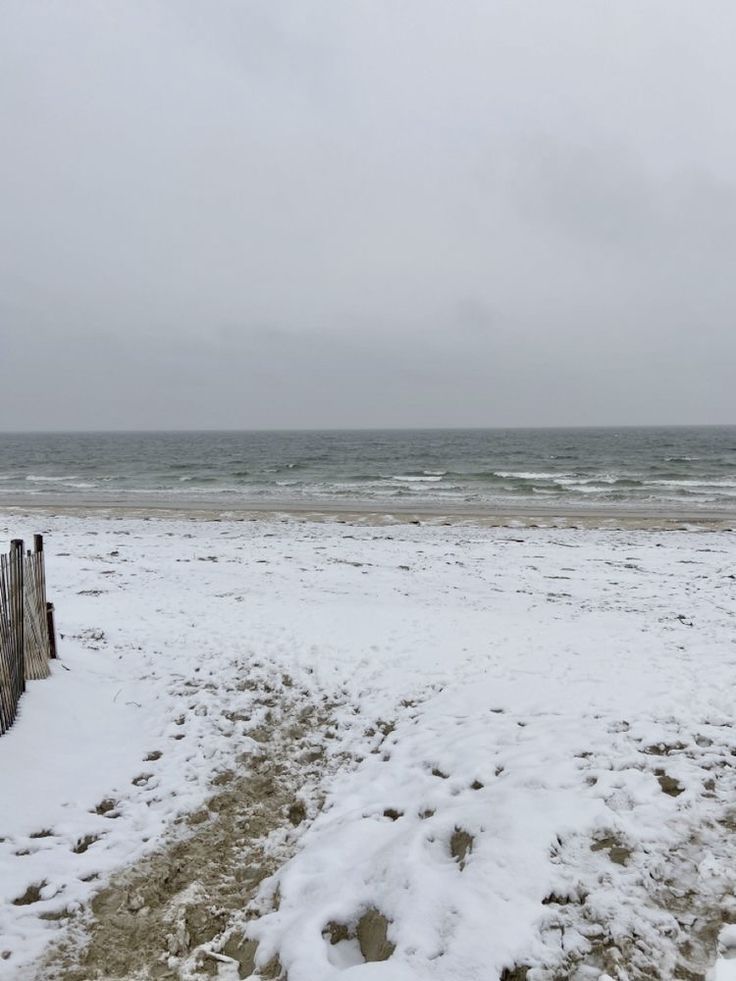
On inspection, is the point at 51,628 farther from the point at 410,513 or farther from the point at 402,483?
the point at 402,483

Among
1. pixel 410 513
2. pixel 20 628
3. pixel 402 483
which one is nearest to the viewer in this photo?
pixel 20 628

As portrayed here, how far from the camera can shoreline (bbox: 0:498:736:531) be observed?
2250 centimetres

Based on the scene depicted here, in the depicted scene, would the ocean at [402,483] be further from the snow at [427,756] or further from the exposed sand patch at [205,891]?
the exposed sand patch at [205,891]

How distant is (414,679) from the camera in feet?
25.1

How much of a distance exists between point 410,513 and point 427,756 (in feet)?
67.0

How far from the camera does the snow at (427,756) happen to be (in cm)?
338

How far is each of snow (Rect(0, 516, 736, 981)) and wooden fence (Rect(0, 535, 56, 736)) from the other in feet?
0.86

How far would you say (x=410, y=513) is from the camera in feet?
84.9

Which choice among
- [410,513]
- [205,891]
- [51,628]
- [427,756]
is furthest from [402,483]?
[205,891]

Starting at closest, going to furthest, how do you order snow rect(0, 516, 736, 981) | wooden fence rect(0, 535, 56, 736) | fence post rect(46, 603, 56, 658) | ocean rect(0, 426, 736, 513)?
1. snow rect(0, 516, 736, 981)
2. wooden fence rect(0, 535, 56, 736)
3. fence post rect(46, 603, 56, 658)
4. ocean rect(0, 426, 736, 513)

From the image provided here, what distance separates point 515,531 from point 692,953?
17527 mm

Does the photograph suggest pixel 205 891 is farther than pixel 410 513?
No

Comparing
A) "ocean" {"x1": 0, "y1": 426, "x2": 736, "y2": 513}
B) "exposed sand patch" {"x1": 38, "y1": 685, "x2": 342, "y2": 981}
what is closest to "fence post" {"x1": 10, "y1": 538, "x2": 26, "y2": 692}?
"exposed sand patch" {"x1": 38, "y1": 685, "x2": 342, "y2": 981}

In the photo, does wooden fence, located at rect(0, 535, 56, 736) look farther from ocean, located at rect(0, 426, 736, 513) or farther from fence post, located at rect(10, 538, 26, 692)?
ocean, located at rect(0, 426, 736, 513)
